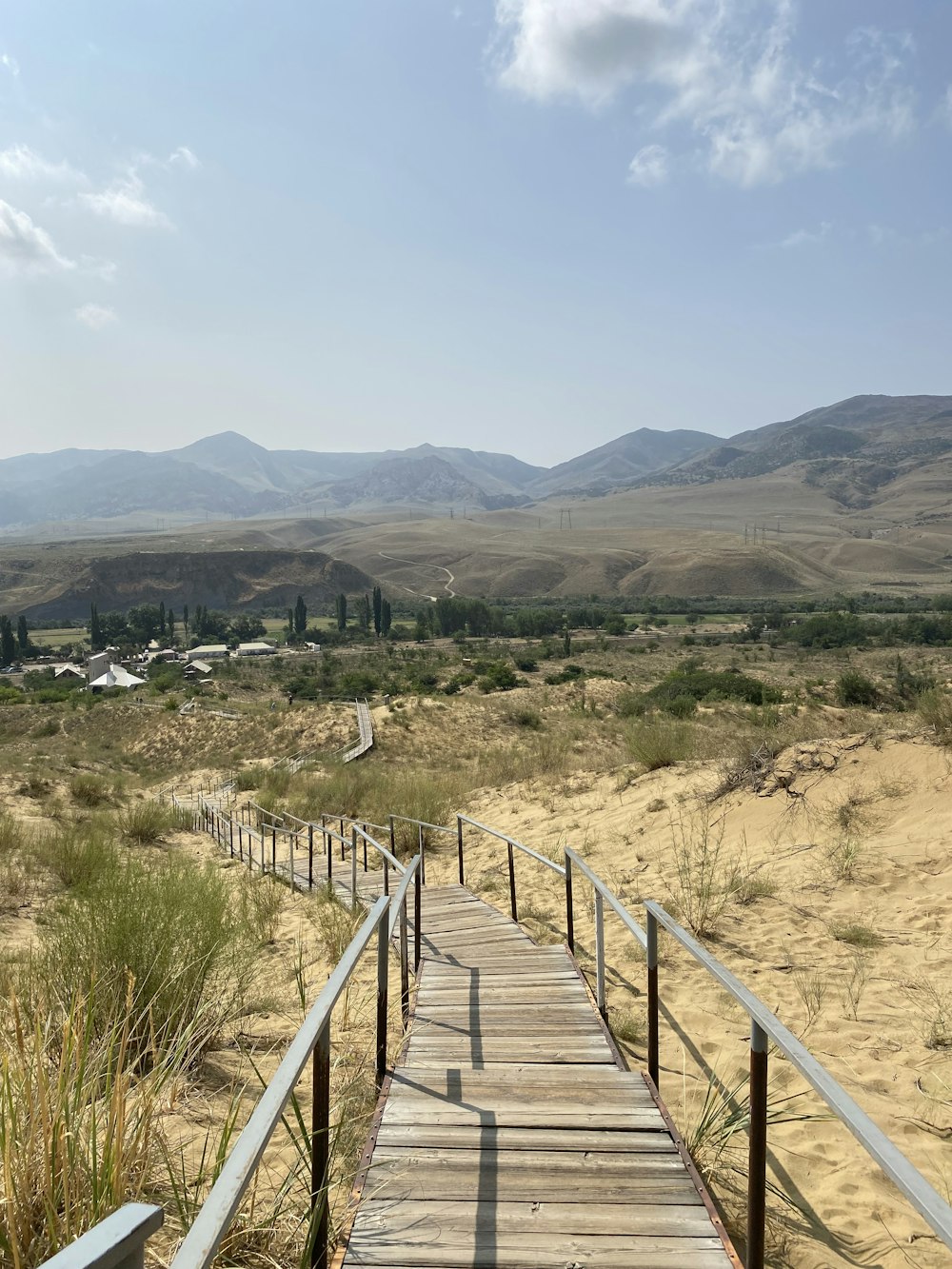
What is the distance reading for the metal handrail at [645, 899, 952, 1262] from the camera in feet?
5.56

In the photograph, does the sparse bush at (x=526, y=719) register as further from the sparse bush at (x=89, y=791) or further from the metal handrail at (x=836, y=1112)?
the metal handrail at (x=836, y=1112)

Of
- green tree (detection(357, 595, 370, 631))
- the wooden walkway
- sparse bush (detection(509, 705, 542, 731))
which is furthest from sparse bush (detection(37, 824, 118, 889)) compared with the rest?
green tree (detection(357, 595, 370, 631))

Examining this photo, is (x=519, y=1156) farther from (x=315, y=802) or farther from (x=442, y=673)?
(x=442, y=673)

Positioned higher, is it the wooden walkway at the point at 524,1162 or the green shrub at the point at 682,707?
the wooden walkway at the point at 524,1162

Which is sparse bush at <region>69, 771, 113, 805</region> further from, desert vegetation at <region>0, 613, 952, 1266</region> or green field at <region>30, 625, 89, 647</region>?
green field at <region>30, 625, 89, 647</region>

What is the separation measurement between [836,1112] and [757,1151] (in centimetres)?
81

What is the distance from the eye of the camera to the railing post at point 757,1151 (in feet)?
8.66

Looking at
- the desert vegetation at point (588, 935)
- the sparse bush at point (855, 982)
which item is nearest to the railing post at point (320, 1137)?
the desert vegetation at point (588, 935)

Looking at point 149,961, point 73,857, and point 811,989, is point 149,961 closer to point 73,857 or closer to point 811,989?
point 811,989

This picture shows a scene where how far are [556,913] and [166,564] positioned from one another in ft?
544

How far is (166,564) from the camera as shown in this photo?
160750mm

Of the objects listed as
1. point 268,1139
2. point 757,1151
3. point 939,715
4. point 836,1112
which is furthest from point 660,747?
point 268,1139

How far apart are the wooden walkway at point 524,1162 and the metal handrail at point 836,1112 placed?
1.44 feet

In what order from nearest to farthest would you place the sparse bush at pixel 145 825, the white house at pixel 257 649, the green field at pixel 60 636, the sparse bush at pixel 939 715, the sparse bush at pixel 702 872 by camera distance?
the sparse bush at pixel 702 872
the sparse bush at pixel 939 715
the sparse bush at pixel 145 825
the white house at pixel 257 649
the green field at pixel 60 636
